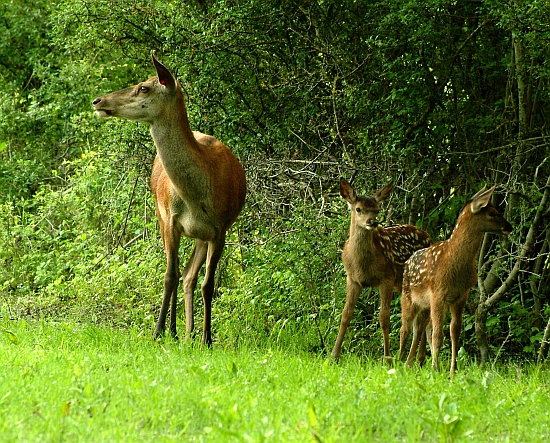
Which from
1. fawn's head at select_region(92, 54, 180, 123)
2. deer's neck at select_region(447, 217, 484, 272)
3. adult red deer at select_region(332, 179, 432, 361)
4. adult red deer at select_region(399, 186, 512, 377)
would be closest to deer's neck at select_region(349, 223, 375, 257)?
adult red deer at select_region(332, 179, 432, 361)

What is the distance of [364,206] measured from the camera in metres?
8.45

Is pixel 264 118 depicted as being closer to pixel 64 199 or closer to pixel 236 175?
pixel 236 175

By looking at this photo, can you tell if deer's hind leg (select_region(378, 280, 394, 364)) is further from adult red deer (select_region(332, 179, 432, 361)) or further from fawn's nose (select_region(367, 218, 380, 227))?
fawn's nose (select_region(367, 218, 380, 227))

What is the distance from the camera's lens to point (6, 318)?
10.0 metres

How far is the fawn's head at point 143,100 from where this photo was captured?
333 inches

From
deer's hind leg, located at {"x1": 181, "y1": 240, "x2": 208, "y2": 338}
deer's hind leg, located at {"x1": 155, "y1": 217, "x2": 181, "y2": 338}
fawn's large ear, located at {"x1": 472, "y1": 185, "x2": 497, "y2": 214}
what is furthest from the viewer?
deer's hind leg, located at {"x1": 181, "y1": 240, "x2": 208, "y2": 338}

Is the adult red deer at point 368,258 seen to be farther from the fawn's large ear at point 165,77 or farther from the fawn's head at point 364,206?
the fawn's large ear at point 165,77

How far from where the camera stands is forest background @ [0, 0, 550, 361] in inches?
366

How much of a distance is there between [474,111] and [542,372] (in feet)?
10.1

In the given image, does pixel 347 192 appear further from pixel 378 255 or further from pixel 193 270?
pixel 193 270

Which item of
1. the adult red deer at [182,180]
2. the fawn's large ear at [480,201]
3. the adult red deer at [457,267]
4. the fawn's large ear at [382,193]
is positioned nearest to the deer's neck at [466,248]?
the adult red deer at [457,267]

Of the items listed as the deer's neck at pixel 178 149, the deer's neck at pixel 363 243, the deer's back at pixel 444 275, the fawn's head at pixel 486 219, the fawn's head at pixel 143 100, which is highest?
the fawn's head at pixel 143 100

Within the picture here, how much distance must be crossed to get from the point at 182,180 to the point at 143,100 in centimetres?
77

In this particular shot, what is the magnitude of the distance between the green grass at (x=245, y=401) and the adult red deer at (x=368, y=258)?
123 centimetres
